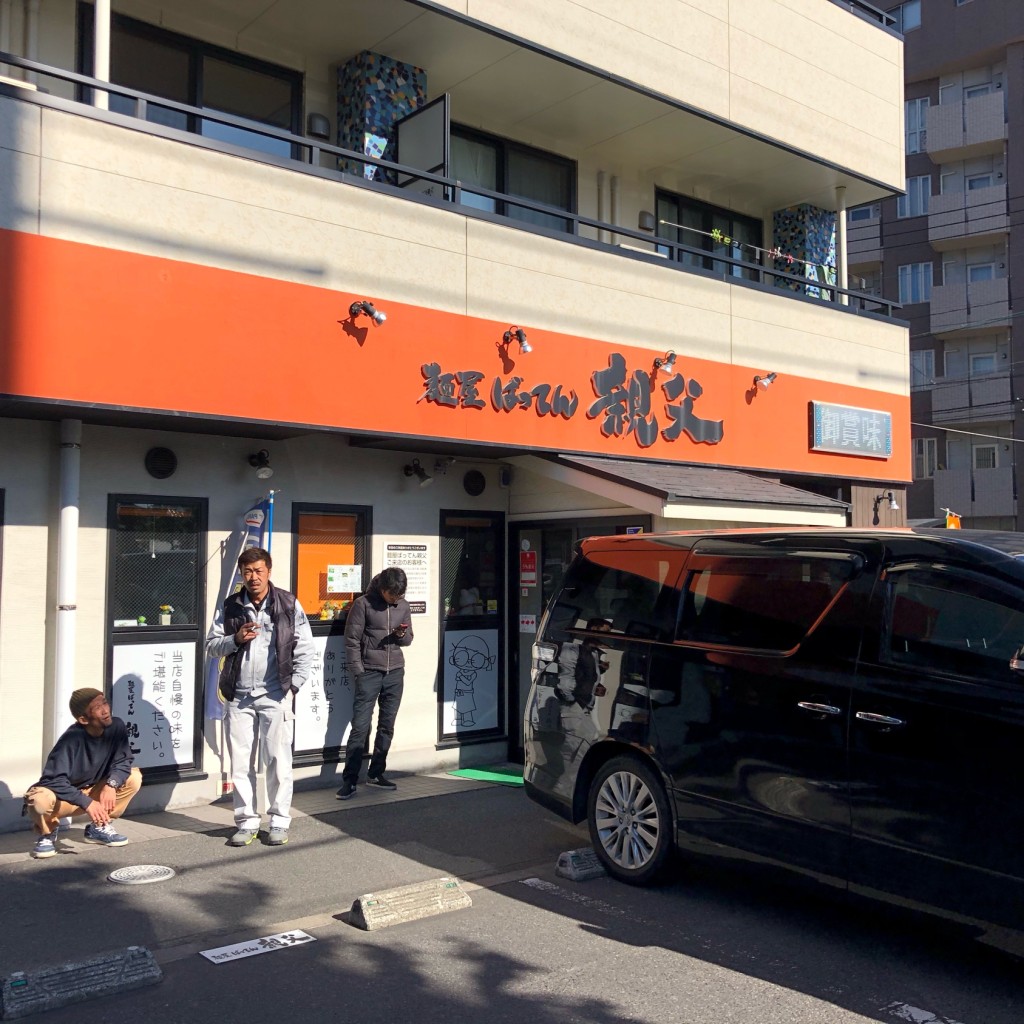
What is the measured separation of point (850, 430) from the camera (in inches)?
492

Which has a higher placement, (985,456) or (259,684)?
(985,456)

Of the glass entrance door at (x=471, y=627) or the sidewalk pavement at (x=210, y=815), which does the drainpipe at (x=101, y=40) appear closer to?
the glass entrance door at (x=471, y=627)

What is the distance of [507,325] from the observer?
9.20 meters

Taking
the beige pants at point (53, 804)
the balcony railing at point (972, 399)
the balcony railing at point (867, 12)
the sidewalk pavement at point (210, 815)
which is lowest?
the sidewalk pavement at point (210, 815)

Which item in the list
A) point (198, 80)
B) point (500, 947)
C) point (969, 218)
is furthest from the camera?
point (969, 218)

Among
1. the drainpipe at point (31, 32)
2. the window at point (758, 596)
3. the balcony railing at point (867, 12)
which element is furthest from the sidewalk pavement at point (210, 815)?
the balcony railing at point (867, 12)

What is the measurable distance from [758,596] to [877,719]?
102 cm

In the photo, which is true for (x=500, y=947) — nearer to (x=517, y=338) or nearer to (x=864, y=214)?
(x=517, y=338)

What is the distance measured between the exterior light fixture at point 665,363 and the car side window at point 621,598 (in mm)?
4107

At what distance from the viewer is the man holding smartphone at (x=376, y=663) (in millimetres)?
8469

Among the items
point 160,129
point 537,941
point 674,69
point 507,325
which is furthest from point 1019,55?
point 537,941

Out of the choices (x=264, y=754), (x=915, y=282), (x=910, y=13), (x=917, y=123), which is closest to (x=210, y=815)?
(x=264, y=754)

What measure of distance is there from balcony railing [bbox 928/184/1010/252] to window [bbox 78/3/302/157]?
2838 centimetres

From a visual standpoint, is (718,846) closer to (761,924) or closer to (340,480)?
(761,924)
